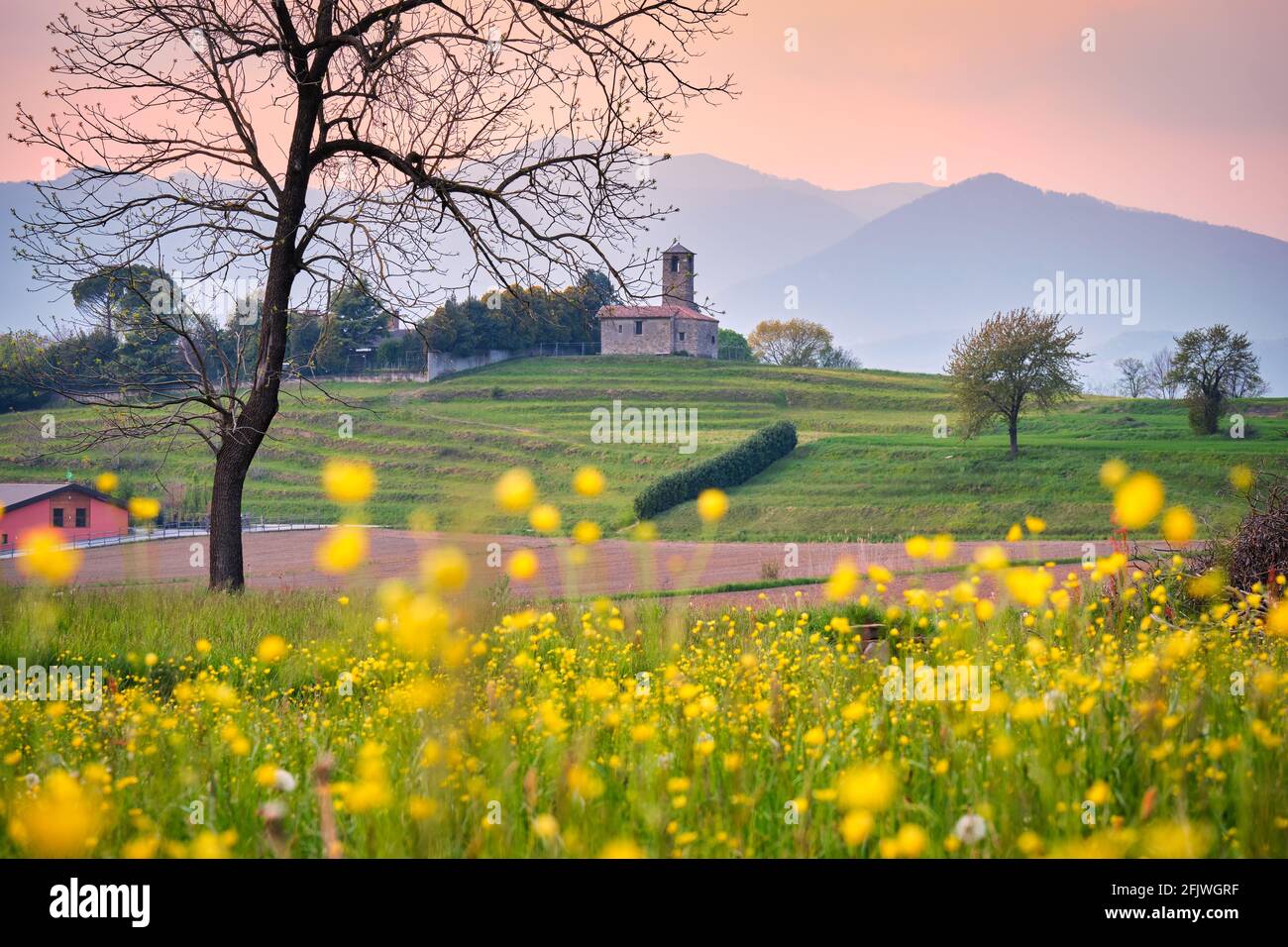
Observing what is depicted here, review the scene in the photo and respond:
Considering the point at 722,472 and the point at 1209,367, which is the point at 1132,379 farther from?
the point at 722,472

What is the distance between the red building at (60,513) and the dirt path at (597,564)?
1.15 meters

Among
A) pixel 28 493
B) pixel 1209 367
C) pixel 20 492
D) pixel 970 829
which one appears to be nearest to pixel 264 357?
pixel 970 829

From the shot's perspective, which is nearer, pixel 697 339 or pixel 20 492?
pixel 20 492

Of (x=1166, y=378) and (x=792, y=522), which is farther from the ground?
(x=1166, y=378)

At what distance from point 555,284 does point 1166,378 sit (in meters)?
31.1

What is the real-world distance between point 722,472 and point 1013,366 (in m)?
10.6

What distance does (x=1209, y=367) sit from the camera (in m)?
35.7

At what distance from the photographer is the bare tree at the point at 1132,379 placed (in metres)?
82.4

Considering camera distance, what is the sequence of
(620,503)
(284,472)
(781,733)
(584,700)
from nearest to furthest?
(781,733)
(584,700)
(620,503)
(284,472)

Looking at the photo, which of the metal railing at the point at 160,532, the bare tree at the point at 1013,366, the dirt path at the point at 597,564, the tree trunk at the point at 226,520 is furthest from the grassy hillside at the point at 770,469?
the tree trunk at the point at 226,520
